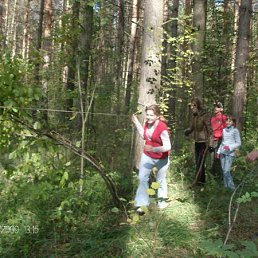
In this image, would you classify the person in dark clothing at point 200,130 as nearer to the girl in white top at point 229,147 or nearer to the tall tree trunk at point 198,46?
the girl in white top at point 229,147

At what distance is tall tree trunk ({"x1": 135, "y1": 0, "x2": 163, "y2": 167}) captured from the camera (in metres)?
6.28

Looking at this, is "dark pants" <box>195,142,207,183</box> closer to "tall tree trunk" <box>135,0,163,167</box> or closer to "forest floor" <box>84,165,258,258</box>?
"forest floor" <box>84,165,258,258</box>

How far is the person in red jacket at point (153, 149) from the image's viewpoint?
221 inches

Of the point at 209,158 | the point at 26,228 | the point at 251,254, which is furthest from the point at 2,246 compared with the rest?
the point at 209,158

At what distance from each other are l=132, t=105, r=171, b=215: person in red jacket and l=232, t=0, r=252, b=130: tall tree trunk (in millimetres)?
4972

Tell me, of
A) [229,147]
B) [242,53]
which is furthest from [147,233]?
[242,53]

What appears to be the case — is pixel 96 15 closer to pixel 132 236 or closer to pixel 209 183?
pixel 209 183

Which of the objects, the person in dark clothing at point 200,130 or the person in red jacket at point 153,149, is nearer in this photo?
the person in red jacket at point 153,149

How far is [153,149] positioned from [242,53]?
5698mm
